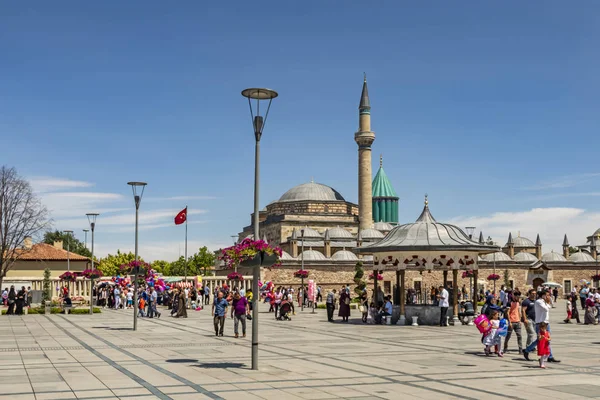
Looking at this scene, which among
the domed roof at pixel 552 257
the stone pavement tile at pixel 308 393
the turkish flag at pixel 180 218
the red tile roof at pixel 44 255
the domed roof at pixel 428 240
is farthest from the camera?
the domed roof at pixel 552 257

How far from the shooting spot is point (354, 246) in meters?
78.2

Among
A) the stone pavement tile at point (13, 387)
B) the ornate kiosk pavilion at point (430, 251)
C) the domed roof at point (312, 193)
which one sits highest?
the domed roof at point (312, 193)

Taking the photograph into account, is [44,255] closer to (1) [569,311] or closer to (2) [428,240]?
(2) [428,240]

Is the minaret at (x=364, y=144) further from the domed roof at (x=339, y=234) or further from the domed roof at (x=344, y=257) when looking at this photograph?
the domed roof at (x=344, y=257)

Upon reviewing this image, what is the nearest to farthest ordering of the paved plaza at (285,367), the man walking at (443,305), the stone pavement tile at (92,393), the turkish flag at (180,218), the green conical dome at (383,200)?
the stone pavement tile at (92,393)
the paved plaza at (285,367)
the man walking at (443,305)
the turkish flag at (180,218)
the green conical dome at (383,200)

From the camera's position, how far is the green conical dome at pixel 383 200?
101500 millimetres

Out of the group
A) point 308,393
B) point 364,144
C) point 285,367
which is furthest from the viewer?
point 364,144

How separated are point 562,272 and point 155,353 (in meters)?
63.8

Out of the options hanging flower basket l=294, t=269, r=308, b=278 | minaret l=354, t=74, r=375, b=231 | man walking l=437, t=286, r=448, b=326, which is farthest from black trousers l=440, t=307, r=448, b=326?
minaret l=354, t=74, r=375, b=231

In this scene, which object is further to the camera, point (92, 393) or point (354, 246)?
point (354, 246)

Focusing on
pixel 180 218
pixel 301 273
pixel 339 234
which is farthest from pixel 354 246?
pixel 301 273

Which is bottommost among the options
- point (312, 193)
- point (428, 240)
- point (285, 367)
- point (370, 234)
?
point (285, 367)

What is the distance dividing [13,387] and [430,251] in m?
20.1

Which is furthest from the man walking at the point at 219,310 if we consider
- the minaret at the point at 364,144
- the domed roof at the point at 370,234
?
the domed roof at the point at 370,234
